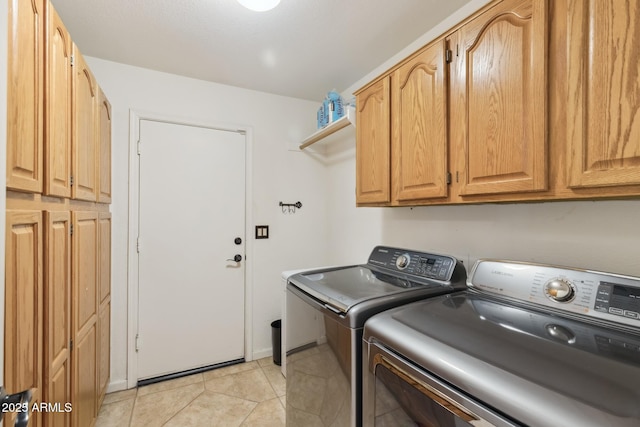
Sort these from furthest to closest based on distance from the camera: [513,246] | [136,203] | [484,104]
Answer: [136,203] < [513,246] < [484,104]

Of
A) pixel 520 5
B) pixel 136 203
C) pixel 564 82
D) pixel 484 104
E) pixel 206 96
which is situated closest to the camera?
pixel 564 82

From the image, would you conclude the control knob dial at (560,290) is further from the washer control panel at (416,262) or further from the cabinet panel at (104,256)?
the cabinet panel at (104,256)

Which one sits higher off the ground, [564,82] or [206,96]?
[206,96]

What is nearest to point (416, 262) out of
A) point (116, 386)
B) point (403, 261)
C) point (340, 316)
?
point (403, 261)

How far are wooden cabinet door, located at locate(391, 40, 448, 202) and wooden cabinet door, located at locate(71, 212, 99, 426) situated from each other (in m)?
1.60

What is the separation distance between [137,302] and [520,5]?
9.27 ft

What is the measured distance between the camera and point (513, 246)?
1.35 metres

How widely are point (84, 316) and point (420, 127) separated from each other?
1938 mm

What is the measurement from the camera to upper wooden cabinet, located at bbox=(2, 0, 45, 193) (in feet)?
2.61

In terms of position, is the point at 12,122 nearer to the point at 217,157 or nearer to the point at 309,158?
the point at 217,157

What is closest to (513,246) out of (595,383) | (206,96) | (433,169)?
(433,169)

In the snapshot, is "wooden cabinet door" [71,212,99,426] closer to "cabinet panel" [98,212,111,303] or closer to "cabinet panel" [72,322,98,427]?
"cabinet panel" [72,322,98,427]

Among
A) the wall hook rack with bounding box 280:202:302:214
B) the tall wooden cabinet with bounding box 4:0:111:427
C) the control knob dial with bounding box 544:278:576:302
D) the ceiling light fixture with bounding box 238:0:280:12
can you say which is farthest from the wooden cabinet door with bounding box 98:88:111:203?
the control knob dial with bounding box 544:278:576:302

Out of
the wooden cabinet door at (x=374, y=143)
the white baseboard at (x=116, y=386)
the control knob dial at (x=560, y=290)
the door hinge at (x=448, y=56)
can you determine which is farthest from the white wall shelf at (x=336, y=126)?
the white baseboard at (x=116, y=386)
